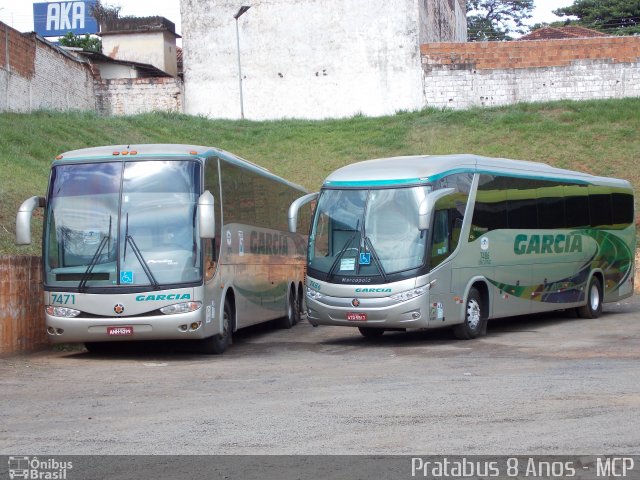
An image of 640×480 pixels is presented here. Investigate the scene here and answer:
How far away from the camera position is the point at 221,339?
16.0 meters

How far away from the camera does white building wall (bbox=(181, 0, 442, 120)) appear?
138 feet

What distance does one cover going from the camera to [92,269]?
14352 mm

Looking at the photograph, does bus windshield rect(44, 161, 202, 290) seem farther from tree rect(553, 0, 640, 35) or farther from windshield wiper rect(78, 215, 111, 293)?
tree rect(553, 0, 640, 35)

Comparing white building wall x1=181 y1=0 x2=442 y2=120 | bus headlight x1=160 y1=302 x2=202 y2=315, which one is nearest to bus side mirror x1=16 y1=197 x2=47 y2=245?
bus headlight x1=160 y1=302 x2=202 y2=315

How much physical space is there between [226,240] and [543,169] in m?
7.70

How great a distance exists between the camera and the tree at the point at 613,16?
6894 cm

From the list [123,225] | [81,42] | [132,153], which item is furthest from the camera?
[81,42]

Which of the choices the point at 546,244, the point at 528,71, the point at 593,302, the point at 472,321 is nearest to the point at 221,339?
the point at 472,321

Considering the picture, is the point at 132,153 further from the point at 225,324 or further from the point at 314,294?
the point at 314,294

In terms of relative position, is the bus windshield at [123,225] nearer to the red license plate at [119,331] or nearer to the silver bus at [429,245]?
the red license plate at [119,331]

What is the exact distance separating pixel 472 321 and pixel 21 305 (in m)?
7.59

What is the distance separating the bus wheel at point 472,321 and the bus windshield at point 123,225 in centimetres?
510

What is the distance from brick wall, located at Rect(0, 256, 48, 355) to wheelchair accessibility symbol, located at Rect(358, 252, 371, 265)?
5237mm

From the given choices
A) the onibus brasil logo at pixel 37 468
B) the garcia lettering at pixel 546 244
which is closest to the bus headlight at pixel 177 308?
the onibus brasil logo at pixel 37 468
